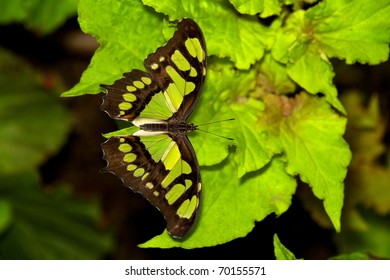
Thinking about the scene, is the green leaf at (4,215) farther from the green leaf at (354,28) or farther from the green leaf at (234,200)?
the green leaf at (354,28)

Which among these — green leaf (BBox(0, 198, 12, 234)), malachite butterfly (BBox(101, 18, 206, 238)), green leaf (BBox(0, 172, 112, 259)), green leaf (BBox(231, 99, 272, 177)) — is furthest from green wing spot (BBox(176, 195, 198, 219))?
green leaf (BBox(0, 172, 112, 259))

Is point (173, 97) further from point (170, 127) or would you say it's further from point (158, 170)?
point (158, 170)

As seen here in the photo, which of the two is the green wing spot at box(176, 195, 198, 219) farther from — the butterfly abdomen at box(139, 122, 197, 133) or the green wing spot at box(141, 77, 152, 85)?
the green wing spot at box(141, 77, 152, 85)

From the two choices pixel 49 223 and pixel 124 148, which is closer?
pixel 124 148

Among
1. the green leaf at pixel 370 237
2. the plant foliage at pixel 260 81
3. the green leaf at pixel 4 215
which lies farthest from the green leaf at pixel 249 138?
the green leaf at pixel 4 215

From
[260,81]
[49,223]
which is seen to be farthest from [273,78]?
[49,223]

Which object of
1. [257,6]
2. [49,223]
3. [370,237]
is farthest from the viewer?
[49,223]
